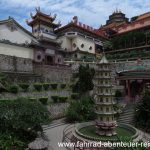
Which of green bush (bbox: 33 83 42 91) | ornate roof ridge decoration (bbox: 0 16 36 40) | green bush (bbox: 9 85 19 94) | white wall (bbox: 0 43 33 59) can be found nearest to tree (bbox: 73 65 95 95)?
green bush (bbox: 33 83 42 91)

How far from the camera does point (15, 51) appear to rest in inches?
1056

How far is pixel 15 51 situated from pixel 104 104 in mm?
16796

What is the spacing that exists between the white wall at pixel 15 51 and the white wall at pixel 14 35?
191 cm

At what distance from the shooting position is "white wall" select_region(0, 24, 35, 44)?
2721 cm

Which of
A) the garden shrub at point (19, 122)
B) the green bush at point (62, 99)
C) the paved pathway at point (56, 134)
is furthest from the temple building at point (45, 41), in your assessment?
the garden shrub at point (19, 122)

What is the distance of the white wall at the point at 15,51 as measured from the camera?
25500 mm

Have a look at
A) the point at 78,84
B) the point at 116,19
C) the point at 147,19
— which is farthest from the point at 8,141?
the point at 116,19

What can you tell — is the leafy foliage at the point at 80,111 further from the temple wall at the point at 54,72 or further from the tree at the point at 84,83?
the temple wall at the point at 54,72

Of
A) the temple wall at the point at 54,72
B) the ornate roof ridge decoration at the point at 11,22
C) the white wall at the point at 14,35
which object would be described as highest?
the ornate roof ridge decoration at the point at 11,22

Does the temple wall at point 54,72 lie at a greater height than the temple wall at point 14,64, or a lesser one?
lesser

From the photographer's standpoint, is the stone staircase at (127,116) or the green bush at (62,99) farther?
the green bush at (62,99)

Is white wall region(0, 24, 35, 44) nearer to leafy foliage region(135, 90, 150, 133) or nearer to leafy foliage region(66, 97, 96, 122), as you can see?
leafy foliage region(66, 97, 96, 122)

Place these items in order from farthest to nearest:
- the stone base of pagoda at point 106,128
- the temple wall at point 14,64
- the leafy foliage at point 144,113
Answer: the temple wall at point 14,64 → the leafy foliage at point 144,113 → the stone base of pagoda at point 106,128

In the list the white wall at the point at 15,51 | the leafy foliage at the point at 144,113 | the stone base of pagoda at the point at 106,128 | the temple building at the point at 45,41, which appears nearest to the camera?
the stone base of pagoda at the point at 106,128
